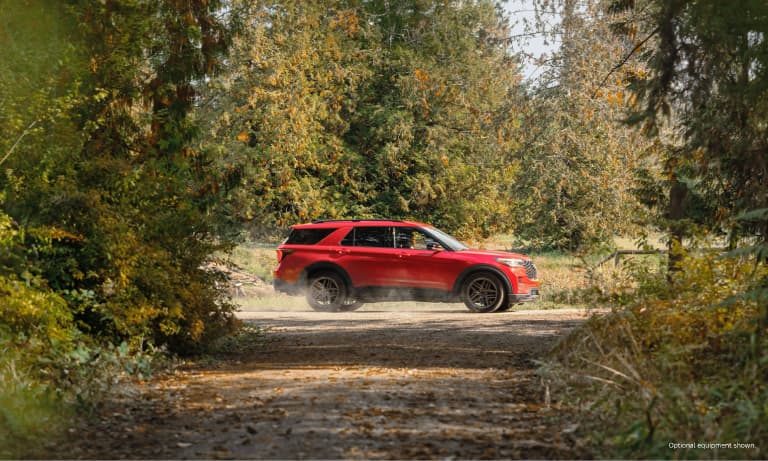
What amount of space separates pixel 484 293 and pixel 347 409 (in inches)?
432

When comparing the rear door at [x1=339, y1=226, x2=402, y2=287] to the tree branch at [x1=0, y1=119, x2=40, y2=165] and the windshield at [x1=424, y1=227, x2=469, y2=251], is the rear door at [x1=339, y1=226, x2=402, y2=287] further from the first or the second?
the tree branch at [x1=0, y1=119, x2=40, y2=165]

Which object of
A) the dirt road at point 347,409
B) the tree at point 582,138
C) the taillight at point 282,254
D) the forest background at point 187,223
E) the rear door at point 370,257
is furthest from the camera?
the tree at point 582,138

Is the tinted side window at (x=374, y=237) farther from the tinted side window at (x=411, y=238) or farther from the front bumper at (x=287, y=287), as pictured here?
the front bumper at (x=287, y=287)

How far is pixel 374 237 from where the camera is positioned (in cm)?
1858

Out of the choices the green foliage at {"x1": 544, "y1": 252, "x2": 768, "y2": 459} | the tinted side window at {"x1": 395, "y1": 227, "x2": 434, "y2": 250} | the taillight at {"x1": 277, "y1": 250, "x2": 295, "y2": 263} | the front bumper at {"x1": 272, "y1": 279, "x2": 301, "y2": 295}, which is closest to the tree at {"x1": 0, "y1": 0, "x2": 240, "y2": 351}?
the green foliage at {"x1": 544, "y1": 252, "x2": 768, "y2": 459}

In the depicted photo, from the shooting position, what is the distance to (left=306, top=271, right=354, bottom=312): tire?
61.0 ft

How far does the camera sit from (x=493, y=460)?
230 inches

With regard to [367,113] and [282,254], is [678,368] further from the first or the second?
[367,113]

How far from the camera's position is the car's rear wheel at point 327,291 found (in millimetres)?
18578

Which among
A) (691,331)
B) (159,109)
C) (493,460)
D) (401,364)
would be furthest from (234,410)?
(159,109)

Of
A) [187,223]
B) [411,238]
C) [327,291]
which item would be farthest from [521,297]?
[187,223]

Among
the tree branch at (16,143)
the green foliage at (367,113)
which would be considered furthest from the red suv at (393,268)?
the green foliage at (367,113)

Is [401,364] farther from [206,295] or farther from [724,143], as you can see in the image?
[724,143]

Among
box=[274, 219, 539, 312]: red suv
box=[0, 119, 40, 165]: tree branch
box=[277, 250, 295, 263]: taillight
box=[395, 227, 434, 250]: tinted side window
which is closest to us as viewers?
box=[0, 119, 40, 165]: tree branch
